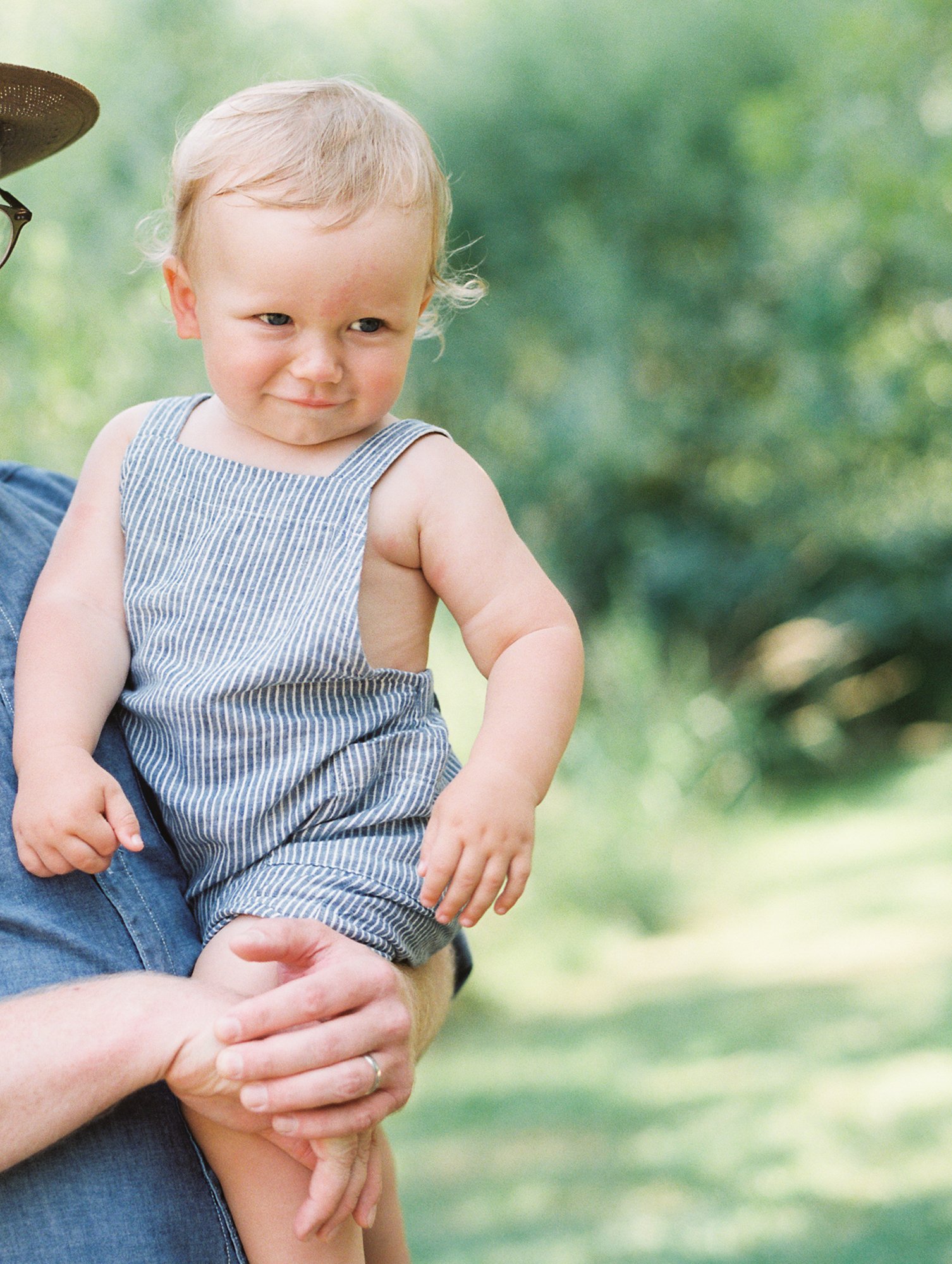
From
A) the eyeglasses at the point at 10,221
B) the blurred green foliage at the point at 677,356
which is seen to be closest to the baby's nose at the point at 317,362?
the eyeglasses at the point at 10,221

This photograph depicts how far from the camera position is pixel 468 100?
11.7 m

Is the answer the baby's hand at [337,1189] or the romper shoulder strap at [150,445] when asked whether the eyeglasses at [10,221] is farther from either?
the baby's hand at [337,1189]

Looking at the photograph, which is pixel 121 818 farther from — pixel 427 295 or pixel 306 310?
pixel 427 295

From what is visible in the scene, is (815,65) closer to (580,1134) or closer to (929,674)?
(929,674)

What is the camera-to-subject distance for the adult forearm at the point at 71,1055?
1.22 meters

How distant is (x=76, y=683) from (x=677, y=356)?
1143 centimetres

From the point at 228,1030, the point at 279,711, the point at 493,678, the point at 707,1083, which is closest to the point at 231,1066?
the point at 228,1030

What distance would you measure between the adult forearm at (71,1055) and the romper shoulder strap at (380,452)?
1.91 ft

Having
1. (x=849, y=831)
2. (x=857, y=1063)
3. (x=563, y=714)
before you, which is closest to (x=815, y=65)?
(x=849, y=831)

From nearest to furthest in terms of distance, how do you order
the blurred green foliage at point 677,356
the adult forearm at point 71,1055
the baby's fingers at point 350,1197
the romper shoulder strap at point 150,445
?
the adult forearm at point 71,1055 → the baby's fingers at point 350,1197 → the romper shoulder strap at point 150,445 → the blurred green foliage at point 677,356

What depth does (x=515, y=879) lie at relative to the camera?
4.57 ft

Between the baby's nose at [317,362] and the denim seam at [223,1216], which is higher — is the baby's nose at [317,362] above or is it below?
above

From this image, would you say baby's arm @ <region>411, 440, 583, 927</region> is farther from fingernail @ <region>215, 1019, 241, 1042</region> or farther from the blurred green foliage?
the blurred green foliage

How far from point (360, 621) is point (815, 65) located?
29.9 feet
